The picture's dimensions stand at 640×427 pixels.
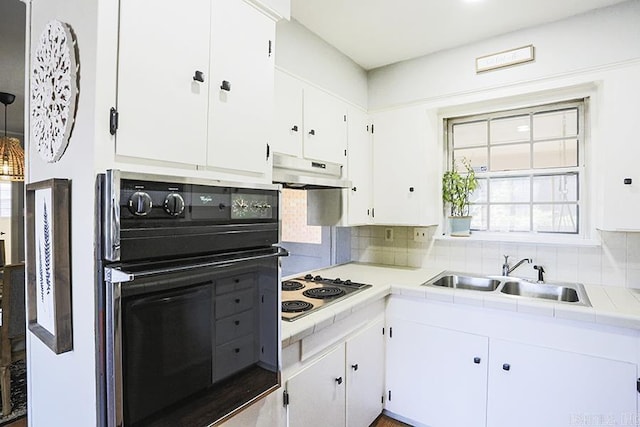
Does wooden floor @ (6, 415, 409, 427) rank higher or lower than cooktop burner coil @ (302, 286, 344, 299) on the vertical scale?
lower

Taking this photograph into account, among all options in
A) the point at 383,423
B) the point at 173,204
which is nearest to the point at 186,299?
the point at 173,204

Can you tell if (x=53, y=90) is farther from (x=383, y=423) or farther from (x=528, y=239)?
(x=528, y=239)

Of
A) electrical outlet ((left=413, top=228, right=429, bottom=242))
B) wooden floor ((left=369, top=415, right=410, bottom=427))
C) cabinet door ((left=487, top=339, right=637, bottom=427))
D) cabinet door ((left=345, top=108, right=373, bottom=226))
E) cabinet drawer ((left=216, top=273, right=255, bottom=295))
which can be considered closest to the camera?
cabinet drawer ((left=216, top=273, right=255, bottom=295))

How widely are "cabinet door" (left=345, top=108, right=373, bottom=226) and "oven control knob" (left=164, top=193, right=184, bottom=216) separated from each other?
1.67m

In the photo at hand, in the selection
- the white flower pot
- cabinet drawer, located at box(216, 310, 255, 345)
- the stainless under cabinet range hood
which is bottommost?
cabinet drawer, located at box(216, 310, 255, 345)

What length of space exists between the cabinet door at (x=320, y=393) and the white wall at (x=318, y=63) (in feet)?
5.30

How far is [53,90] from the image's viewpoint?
1.10 meters

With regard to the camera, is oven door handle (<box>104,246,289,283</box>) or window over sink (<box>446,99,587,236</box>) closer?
oven door handle (<box>104,246,289,283</box>)

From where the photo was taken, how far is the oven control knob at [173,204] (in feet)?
3.28

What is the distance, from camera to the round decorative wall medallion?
3.34ft

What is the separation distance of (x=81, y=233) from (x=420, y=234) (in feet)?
8.09

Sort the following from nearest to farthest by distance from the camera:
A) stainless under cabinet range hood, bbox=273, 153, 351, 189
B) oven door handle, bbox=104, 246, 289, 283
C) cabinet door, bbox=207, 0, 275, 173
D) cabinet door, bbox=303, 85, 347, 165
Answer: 1. oven door handle, bbox=104, 246, 289, 283
2. cabinet door, bbox=207, 0, 275, 173
3. stainless under cabinet range hood, bbox=273, 153, 351, 189
4. cabinet door, bbox=303, 85, 347, 165

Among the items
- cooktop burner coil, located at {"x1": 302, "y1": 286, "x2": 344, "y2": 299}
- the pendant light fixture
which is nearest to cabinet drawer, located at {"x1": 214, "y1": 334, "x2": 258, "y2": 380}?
cooktop burner coil, located at {"x1": 302, "y1": 286, "x2": 344, "y2": 299}

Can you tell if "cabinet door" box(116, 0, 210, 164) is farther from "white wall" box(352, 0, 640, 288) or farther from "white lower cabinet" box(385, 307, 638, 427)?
"white wall" box(352, 0, 640, 288)
